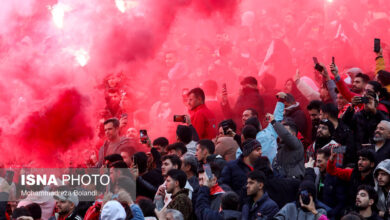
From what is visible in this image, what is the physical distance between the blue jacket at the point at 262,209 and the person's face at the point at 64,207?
209 centimetres

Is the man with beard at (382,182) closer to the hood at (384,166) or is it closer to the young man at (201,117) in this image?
the hood at (384,166)

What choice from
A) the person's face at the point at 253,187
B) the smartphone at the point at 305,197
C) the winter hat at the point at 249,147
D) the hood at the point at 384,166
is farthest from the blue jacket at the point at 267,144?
the smartphone at the point at 305,197

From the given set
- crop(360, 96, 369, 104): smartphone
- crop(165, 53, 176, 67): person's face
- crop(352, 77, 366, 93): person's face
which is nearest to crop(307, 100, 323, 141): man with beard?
crop(352, 77, 366, 93): person's face

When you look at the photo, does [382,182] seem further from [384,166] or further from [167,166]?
[167,166]

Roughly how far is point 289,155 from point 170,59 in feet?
19.6

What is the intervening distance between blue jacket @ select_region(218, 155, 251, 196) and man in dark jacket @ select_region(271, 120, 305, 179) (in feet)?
1.40

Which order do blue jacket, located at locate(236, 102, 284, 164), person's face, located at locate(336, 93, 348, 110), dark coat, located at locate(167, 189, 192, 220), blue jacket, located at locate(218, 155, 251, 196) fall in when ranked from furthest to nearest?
person's face, located at locate(336, 93, 348, 110) → blue jacket, located at locate(236, 102, 284, 164) → blue jacket, located at locate(218, 155, 251, 196) → dark coat, located at locate(167, 189, 192, 220)

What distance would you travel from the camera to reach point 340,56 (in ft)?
42.4

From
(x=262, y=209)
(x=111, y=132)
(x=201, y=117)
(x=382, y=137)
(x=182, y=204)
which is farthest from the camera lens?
(x=201, y=117)

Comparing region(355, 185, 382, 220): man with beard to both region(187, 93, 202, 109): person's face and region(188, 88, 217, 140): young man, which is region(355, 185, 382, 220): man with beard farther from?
region(187, 93, 202, 109): person's face

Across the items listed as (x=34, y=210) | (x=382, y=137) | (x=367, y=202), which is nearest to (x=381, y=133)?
(x=382, y=137)

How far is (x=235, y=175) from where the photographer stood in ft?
25.7

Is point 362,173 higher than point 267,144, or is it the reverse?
point 267,144

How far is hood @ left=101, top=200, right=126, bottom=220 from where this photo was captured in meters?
6.93
